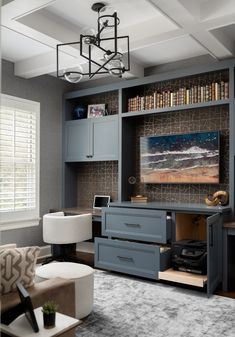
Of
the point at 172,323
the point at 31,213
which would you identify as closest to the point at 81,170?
the point at 31,213

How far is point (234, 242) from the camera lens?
3.44 meters

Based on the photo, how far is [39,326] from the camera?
62.7 inches

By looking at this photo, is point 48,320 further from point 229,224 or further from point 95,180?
point 95,180

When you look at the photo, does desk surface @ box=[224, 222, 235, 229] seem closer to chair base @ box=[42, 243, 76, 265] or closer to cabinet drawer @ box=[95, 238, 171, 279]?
cabinet drawer @ box=[95, 238, 171, 279]

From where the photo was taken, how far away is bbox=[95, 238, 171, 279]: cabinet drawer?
3.51m

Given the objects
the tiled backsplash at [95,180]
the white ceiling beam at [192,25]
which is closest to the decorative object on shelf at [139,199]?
the tiled backsplash at [95,180]

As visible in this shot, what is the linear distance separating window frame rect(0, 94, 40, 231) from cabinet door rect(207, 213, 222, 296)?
2.55 metres

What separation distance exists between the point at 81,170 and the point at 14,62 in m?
1.87

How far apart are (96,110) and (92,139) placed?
1.46ft

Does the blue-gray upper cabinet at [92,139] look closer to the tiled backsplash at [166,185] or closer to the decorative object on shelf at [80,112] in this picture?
the decorative object on shelf at [80,112]

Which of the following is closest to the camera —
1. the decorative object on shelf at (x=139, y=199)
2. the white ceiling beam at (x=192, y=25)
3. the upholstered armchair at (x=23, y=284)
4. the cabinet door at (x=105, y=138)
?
the upholstered armchair at (x=23, y=284)

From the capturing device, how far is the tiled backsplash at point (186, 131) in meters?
3.88

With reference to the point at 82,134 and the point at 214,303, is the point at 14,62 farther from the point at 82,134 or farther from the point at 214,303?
the point at 214,303

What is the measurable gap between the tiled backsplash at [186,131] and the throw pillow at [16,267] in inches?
104
